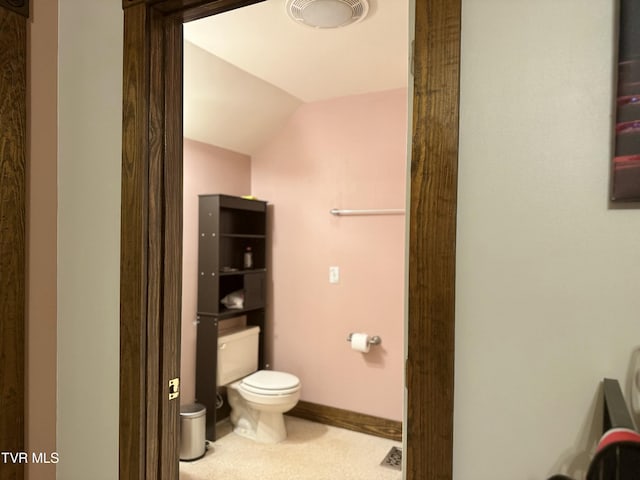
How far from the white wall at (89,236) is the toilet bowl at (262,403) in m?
1.74

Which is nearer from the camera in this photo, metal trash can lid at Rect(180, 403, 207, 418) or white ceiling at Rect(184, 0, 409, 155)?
white ceiling at Rect(184, 0, 409, 155)

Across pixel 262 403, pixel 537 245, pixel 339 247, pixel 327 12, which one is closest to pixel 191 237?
pixel 339 247

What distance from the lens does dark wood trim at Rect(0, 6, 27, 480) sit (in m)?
1.26

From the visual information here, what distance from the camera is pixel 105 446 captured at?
128 centimetres

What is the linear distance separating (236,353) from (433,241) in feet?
9.15

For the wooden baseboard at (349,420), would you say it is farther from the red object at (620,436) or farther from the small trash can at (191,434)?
the red object at (620,436)

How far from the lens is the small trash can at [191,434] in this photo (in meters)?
2.81

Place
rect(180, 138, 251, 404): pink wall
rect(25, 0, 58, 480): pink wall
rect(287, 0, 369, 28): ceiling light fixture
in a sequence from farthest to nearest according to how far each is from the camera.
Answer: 1. rect(180, 138, 251, 404): pink wall
2. rect(287, 0, 369, 28): ceiling light fixture
3. rect(25, 0, 58, 480): pink wall

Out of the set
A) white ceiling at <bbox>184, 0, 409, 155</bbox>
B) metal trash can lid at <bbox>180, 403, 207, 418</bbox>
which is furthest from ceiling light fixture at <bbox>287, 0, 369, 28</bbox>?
metal trash can lid at <bbox>180, 403, 207, 418</bbox>

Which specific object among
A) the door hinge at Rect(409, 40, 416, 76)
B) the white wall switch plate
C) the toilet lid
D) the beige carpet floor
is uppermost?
the door hinge at Rect(409, 40, 416, 76)

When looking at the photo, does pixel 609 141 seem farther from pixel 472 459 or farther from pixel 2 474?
pixel 2 474

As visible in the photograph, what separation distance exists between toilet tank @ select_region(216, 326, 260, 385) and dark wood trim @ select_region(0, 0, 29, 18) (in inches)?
93.2

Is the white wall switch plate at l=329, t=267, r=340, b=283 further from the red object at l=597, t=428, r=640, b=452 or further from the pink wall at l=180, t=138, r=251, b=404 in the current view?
the red object at l=597, t=428, r=640, b=452

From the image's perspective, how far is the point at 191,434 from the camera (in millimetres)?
2828
